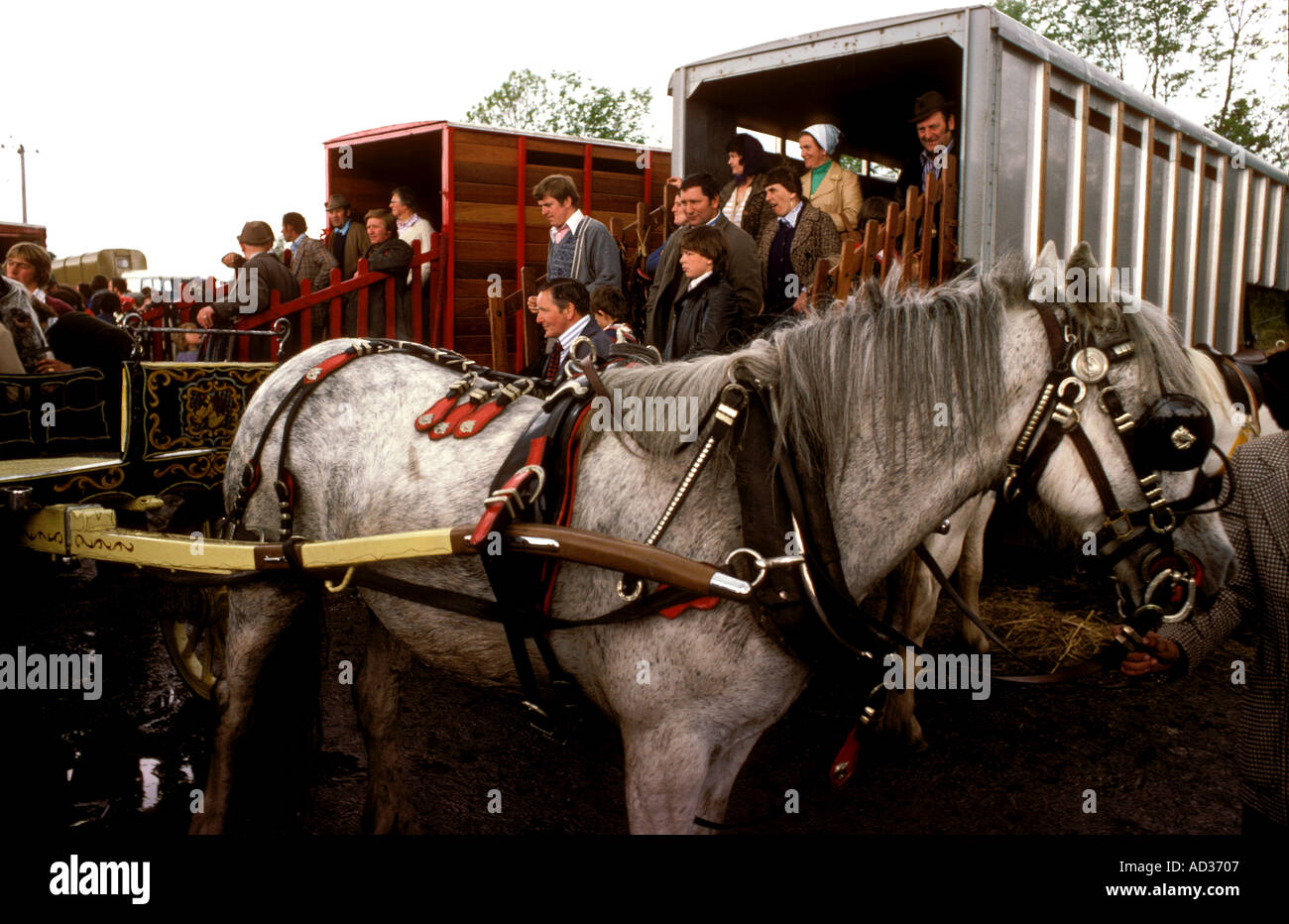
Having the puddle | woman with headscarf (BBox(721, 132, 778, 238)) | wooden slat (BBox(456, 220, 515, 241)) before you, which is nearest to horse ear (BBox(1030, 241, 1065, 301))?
the puddle

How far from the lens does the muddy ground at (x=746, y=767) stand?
334 centimetres

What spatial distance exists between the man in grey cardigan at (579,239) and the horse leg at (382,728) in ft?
12.2

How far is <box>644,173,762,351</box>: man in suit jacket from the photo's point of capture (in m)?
5.14

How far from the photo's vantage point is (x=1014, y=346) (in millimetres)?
2035

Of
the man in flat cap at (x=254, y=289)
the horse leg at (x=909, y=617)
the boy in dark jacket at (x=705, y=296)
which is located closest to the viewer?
Result: the horse leg at (x=909, y=617)

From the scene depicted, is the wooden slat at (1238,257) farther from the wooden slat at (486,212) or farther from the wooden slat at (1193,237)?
the wooden slat at (486,212)

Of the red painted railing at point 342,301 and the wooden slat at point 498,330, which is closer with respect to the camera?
the red painted railing at point 342,301

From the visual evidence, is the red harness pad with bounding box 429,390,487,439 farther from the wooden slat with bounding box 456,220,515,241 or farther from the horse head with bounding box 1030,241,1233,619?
the wooden slat with bounding box 456,220,515,241

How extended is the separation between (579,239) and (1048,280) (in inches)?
183

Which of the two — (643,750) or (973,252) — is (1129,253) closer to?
(973,252)

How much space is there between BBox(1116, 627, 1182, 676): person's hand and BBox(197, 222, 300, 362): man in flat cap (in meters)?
5.44

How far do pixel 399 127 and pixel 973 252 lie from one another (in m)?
5.80

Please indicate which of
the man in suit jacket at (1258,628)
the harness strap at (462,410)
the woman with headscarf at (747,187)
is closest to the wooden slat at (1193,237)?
the woman with headscarf at (747,187)
